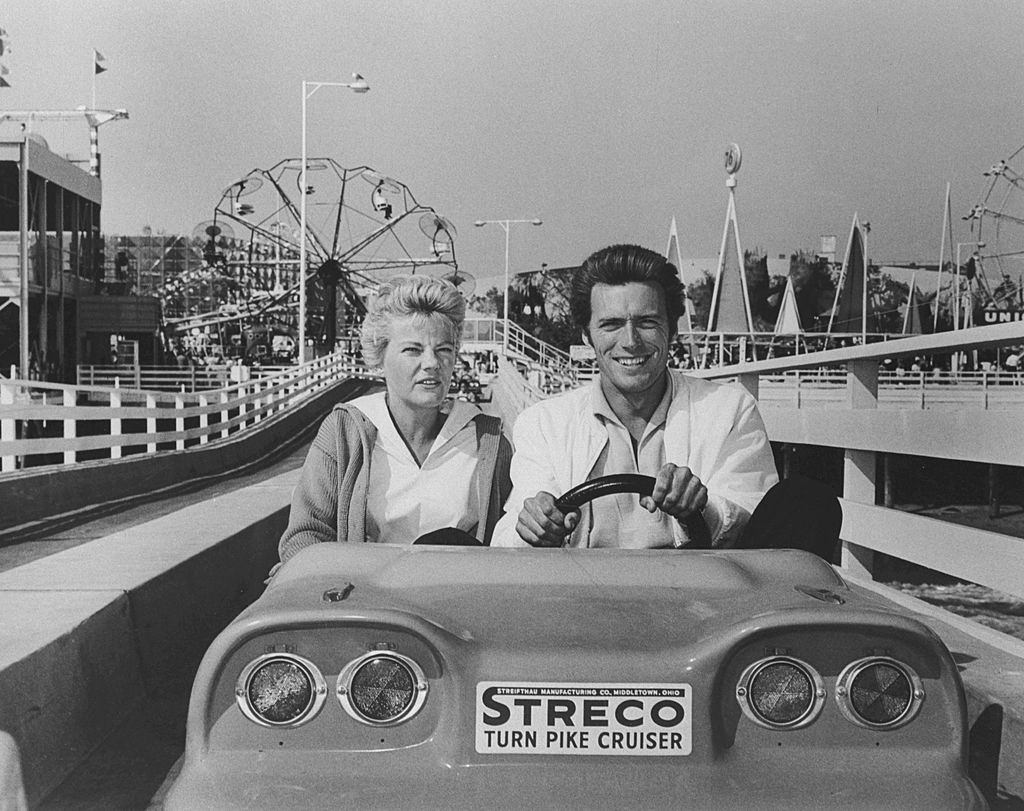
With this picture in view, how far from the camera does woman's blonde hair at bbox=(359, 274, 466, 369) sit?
4.09 metres

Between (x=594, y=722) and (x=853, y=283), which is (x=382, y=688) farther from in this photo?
(x=853, y=283)

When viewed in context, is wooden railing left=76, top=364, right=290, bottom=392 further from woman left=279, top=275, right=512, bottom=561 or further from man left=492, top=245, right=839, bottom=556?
man left=492, top=245, right=839, bottom=556

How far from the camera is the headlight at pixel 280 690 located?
2.02 m

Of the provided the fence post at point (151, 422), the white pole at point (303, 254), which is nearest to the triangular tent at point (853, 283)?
the white pole at point (303, 254)

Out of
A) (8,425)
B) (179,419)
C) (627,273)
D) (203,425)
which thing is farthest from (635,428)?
(203,425)

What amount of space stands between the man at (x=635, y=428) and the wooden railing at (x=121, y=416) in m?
9.44

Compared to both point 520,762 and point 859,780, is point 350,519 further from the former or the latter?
point 859,780

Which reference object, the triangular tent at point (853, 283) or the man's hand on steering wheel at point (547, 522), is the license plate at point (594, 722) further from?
the triangular tent at point (853, 283)

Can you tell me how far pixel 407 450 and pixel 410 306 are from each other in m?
0.53

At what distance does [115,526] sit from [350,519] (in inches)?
325

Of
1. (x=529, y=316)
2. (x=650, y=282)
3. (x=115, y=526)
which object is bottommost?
(x=115, y=526)

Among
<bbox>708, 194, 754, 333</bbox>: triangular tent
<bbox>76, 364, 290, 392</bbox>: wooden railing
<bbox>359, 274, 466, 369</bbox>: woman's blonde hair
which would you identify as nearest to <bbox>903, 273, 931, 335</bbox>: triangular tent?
<bbox>708, 194, 754, 333</bbox>: triangular tent

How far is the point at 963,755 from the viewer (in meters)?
2.02

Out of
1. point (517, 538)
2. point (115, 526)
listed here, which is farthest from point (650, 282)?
point (115, 526)
